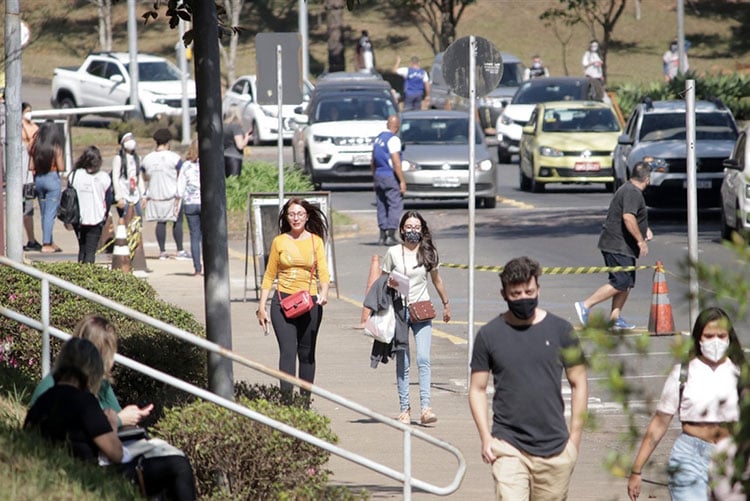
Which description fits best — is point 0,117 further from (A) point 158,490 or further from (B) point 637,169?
(A) point 158,490

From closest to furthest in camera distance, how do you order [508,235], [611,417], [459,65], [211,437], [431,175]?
[211,437] < [611,417] < [459,65] < [508,235] < [431,175]

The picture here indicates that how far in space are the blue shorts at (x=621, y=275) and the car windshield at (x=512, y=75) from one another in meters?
28.6

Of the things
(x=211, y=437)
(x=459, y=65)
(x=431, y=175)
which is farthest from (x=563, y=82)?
(x=211, y=437)

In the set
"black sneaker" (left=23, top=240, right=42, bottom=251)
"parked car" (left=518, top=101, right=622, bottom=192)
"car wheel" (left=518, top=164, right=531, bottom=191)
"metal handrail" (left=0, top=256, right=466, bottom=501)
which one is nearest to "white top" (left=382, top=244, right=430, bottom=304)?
"metal handrail" (left=0, top=256, right=466, bottom=501)

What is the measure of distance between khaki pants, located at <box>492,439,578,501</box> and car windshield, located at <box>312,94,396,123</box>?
947 inches

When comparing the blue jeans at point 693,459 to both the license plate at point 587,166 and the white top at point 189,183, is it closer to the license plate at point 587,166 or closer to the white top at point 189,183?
the white top at point 189,183

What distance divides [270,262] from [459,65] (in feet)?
9.29

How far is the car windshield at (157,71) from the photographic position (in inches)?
1702

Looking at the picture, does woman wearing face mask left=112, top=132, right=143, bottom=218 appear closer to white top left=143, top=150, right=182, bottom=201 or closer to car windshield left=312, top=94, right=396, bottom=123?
white top left=143, top=150, right=182, bottom=201

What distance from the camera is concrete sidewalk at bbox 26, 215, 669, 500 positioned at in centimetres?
907

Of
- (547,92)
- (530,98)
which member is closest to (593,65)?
(547,92)

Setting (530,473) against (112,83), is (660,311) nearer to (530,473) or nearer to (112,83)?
(530,473)

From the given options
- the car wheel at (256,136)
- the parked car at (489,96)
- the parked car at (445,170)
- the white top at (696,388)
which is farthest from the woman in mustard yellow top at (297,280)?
the parked car at (489,96)

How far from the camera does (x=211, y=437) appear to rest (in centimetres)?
752
